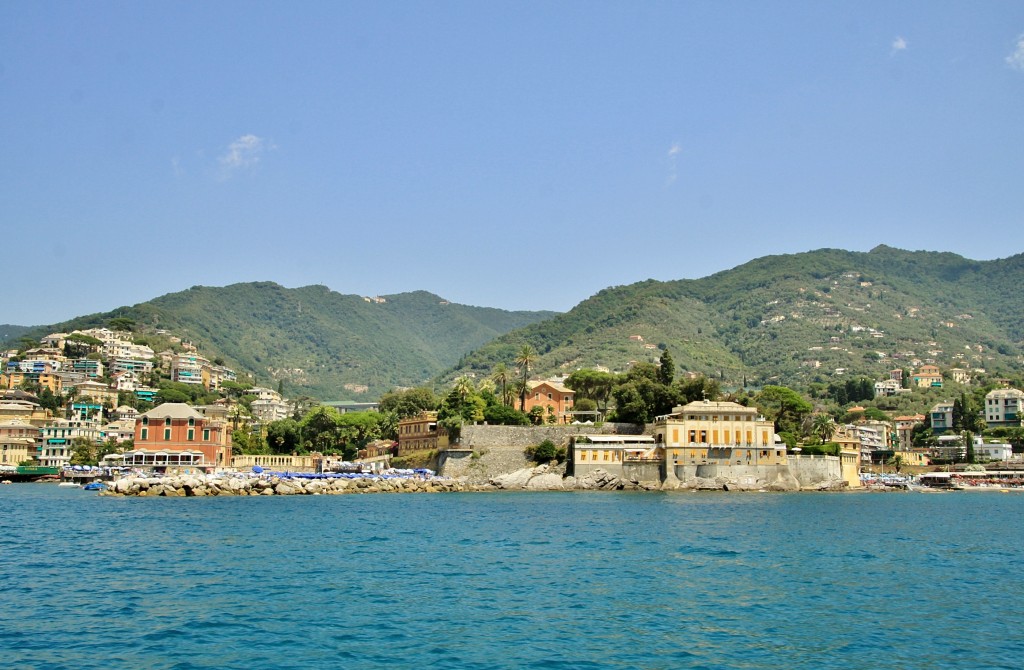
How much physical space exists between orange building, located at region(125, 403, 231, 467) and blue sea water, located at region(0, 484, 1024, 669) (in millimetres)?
41059

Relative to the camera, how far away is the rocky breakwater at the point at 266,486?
68125mm

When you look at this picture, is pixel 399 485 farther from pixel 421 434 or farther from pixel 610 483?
pixel 610 483

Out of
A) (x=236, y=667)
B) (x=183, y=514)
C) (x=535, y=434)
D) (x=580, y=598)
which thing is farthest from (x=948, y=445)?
(x=236, y=667)

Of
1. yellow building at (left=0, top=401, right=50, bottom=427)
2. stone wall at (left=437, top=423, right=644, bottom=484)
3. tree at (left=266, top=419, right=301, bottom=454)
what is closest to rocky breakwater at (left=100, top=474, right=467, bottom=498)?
stone wall at (left=437, top=423, right=644, bottom=484)

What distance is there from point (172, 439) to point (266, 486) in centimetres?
2118

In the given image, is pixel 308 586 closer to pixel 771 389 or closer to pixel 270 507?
pixel 270 507

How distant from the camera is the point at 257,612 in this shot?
73.9 feet

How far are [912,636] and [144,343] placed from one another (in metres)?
173

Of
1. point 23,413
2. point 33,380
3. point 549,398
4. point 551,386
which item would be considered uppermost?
point 33,380

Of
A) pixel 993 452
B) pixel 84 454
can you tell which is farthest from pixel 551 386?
pixel 993 452

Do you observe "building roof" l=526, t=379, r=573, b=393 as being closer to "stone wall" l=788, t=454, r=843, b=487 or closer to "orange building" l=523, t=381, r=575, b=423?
"orange building" l=523, t=381, r=575, b=423

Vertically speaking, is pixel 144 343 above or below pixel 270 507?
above

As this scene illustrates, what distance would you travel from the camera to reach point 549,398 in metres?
100

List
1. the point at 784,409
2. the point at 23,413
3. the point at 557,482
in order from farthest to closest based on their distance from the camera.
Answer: the point at 23,413, the point at 784,409, the point at 557,482
